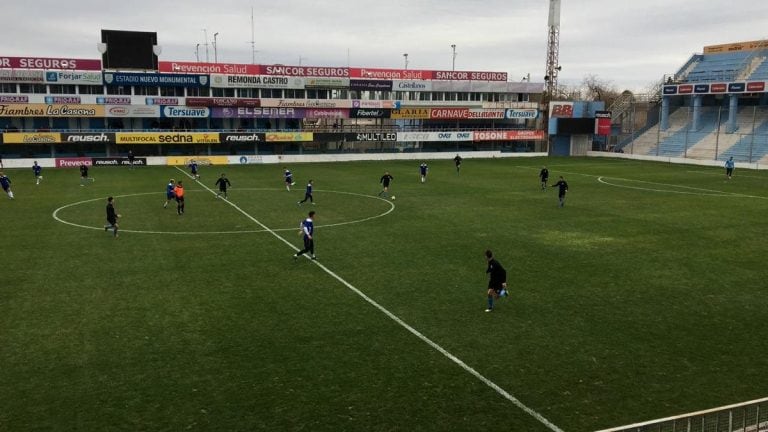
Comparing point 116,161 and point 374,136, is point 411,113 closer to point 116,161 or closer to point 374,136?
point 374,136

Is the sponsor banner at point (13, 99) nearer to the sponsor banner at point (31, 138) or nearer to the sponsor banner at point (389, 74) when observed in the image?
the sponsor banner at point (31, 138)

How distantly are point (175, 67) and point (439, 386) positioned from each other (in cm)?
6884

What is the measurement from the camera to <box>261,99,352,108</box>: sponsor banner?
2729 inches

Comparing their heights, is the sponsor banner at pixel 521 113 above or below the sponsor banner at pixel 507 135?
above

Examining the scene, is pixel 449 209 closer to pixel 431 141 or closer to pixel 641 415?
pixel 641 415

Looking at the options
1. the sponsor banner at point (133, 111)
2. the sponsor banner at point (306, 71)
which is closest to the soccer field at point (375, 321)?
the sponsor banner at point (133, 111)

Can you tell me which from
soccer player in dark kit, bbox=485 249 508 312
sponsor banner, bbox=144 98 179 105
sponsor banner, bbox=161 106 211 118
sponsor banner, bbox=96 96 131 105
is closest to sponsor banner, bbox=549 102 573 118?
sponsor banner, bbox=161 106 211 118

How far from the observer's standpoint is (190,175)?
5075cm

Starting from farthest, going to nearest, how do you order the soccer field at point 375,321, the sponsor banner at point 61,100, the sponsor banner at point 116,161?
the sponsor banner at point 61,100, the sponsor banner at point 116,161, the soccer field at point 375,321

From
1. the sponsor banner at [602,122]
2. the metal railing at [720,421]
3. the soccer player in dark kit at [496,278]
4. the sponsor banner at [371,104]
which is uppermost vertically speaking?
the sponsor banner at [371,104]

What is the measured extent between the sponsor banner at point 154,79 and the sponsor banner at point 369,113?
1835 cm

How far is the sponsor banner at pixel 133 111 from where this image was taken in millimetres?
63000

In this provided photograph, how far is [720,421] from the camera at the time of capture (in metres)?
7.74

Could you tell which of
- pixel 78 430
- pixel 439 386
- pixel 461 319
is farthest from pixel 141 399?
pixel 461 319
